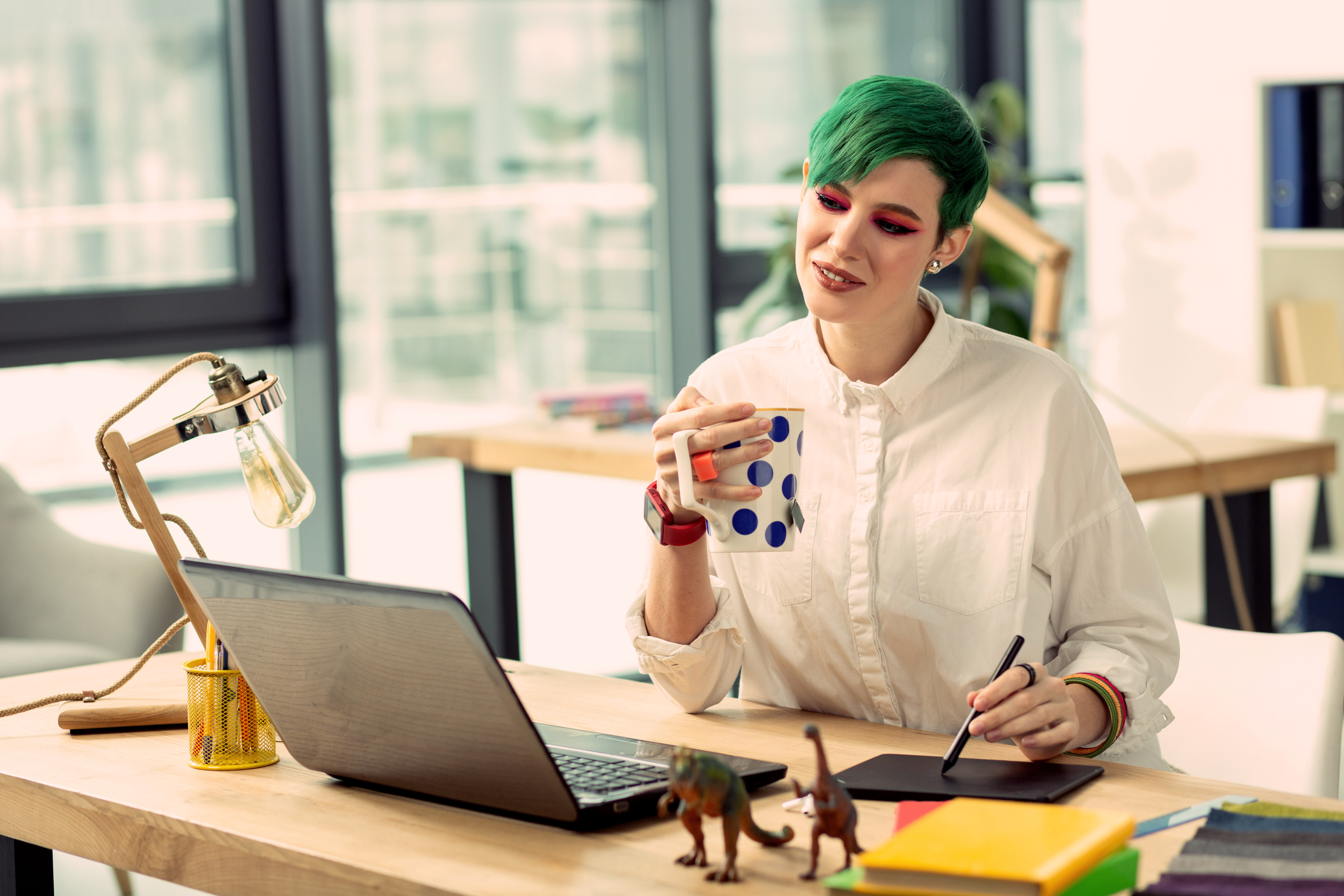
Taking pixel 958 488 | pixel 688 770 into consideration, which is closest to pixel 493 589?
pixel 958 488

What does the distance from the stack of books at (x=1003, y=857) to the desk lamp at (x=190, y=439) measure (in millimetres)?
642

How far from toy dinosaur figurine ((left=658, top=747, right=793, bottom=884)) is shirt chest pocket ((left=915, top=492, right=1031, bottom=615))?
0.59 metres

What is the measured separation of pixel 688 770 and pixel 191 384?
3206 mm

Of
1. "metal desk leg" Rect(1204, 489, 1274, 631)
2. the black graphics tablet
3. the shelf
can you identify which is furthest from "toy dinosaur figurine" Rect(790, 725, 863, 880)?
the shelf

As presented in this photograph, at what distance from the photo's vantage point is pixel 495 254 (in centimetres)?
446

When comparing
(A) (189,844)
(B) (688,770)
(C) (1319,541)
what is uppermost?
(B) (688,770)

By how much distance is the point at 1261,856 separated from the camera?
1.06 meters

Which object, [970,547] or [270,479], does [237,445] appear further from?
[970,547]

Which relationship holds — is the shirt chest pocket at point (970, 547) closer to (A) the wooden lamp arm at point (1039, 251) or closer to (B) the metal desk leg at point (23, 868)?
(B) the metal desk leg at point (23, 868)

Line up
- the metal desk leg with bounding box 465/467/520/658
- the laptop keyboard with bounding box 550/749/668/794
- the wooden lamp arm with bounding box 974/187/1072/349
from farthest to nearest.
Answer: the metal desk leg with bounding box 465/467/520/658
the wooden lamp arm with bounding box 974/187/1072/349
the laptop keyboard with bounding box 550/749/668/794

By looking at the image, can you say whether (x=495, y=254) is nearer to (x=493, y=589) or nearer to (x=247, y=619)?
(x=493, y=589)

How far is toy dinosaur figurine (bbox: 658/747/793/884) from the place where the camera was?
102cm

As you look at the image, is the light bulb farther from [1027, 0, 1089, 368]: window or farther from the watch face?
[1027, 0, 1089, 368]: window

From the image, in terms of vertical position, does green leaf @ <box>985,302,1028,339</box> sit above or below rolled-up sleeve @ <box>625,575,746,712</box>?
above
